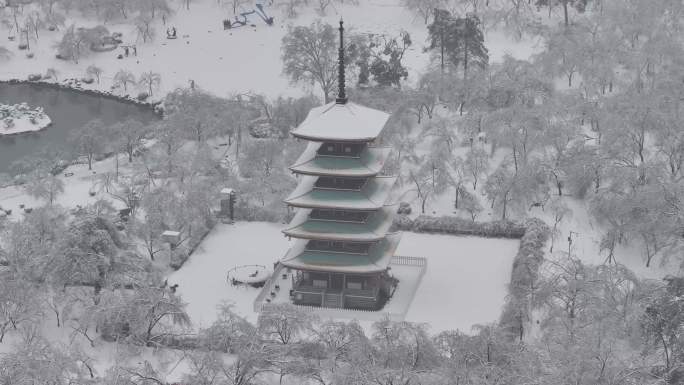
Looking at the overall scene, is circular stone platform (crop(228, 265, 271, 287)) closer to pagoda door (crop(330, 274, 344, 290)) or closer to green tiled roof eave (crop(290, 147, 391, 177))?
pagoda door (crop(330, 274, 344, 290))

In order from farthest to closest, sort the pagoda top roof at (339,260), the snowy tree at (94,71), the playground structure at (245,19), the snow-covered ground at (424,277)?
the playground structure at (245,19), the snowy tree at (94,71), the snow-covered ground at (424,277), the pagoda top roof at (339,260)

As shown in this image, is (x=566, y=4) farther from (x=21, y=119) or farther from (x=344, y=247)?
(x=21, y=119)

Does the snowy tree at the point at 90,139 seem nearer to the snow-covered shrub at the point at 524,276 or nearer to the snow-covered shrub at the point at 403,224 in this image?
the snow-covered shrub at the point at 403,224

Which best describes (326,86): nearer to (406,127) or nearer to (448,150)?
(406,127)

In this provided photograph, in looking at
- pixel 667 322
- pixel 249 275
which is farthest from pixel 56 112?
pixel 667 322

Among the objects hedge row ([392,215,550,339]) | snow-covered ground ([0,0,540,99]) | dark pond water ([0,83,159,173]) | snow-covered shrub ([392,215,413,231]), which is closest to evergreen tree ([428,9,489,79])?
snow-covered ground ([0,0,540,99])

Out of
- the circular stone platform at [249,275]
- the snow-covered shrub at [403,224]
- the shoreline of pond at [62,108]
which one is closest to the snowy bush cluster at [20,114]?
the shoreline of pond at [62,108]
